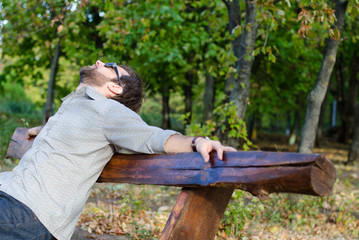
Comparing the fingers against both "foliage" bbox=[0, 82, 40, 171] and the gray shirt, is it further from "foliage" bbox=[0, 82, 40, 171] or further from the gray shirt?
"foliage" bbox=[0, 82, 40, 171]

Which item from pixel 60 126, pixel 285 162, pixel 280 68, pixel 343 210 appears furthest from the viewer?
pixel 280 68

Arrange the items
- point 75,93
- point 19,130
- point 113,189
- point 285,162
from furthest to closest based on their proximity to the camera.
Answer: point 113,189 < point 19,130 < point 75,93 < point 285,162

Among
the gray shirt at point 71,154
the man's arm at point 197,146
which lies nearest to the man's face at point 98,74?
the gray shirt at point 71,154

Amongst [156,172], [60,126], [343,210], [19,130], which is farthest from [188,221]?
[343,210]

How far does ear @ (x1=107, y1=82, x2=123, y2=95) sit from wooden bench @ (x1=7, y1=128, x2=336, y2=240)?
44 centimetres

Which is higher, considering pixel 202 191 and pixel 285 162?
pixel 285 162

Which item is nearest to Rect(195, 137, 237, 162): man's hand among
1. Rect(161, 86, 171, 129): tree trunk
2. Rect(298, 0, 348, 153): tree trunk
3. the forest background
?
the forest background

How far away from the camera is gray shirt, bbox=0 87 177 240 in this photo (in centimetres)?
212

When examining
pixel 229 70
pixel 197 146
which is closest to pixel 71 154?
pixel 197 146

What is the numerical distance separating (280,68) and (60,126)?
12472 mm

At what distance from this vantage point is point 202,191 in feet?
6.95

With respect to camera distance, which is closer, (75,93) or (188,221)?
(188,221)

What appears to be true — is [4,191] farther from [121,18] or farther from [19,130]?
[121,18]

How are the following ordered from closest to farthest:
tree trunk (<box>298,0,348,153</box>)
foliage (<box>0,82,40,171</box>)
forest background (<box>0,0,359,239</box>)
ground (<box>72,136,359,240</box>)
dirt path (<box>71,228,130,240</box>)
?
dirt path (<box>71,228,130,240</box>) → ground (<box>72,136,359,240</box>) → forest background (<box>0,0,359,239</box>) → tree trunk (<box>298,0,348,153</box>) → foliage (<box>0,82,40,171</box>)
